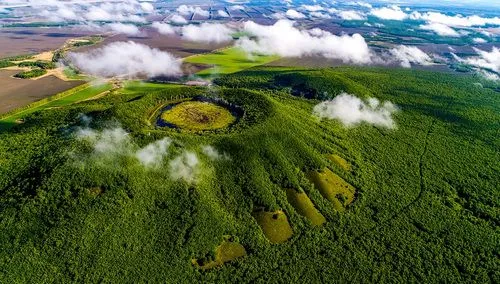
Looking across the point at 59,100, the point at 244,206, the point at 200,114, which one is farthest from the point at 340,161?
the point at 59,100

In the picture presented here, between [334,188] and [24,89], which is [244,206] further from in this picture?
[24,89]

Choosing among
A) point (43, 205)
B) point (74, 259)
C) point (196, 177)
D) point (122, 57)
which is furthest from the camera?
point (122, 57)

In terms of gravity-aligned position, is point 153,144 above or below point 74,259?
above

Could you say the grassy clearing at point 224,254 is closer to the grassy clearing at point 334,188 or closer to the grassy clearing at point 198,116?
the grassy clearing at point 334,188

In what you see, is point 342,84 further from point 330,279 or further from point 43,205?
point 43,205

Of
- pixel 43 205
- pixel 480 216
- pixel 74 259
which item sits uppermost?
pixel 43 205

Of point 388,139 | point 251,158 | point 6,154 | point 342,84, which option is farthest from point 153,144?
point 342,84

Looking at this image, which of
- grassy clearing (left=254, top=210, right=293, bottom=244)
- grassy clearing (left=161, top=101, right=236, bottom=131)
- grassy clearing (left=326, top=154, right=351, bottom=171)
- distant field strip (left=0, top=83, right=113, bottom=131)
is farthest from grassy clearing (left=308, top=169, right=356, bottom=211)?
distant field strip (left=0, top=83, right=113, bottom=131)
